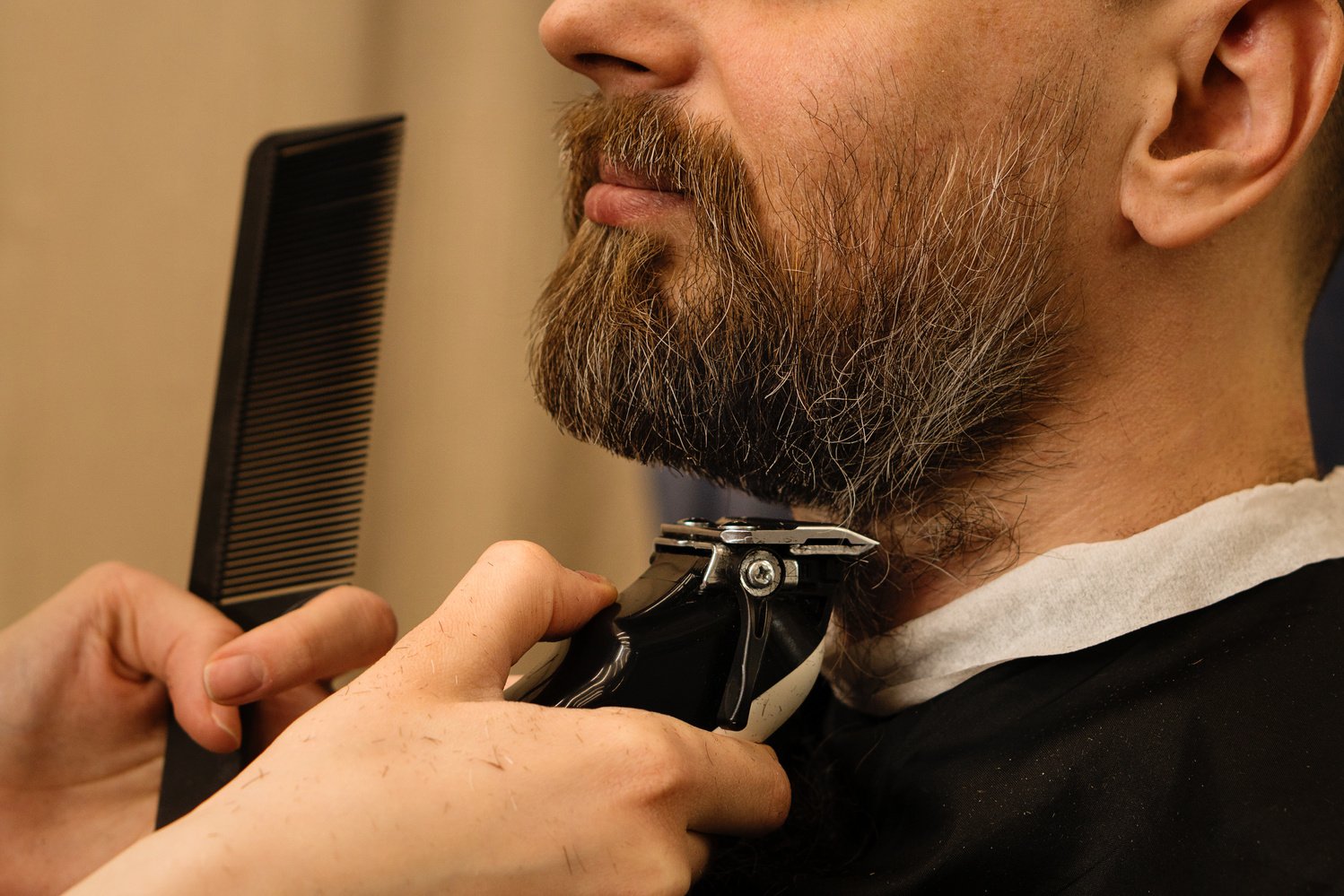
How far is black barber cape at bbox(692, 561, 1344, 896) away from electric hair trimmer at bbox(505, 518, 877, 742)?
0.47 feet

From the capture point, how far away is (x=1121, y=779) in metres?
0.63

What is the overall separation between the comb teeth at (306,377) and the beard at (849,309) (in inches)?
15.3

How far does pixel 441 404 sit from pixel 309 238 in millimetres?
641

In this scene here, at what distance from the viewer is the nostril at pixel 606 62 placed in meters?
0.78

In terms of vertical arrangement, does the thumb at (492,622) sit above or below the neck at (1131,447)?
below

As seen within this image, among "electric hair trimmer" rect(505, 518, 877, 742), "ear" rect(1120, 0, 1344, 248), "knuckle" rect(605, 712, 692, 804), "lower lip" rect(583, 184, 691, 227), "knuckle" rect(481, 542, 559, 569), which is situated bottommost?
"knuckle" rect(605, 712, 692, 804)

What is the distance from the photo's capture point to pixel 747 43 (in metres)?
0.73

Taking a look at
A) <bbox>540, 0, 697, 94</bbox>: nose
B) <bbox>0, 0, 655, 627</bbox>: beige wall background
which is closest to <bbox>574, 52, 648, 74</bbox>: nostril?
<bbox>540, 0, 697, 94</bbox>: nose

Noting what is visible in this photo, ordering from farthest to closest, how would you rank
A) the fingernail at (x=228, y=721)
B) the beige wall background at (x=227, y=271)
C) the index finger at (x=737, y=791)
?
the beige wall background at (x=227, y=271) < the fingernail at (x=228, y=721) < the index finger at (x=737, y=791)

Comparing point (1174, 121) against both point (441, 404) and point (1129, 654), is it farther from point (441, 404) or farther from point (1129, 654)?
point (441, 404)

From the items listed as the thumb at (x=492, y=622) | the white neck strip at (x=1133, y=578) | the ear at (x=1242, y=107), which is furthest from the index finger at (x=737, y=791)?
the ear at (x=1242, y=107)

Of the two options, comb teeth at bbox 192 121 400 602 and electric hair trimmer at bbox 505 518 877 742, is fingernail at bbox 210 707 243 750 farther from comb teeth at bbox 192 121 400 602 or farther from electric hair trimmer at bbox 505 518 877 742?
electric hair trimmer at bbox 505 518 877 742

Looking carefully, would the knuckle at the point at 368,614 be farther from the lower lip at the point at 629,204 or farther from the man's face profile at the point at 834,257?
the lower lip at the point at 629,204

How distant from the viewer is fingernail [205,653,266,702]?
0.80m
